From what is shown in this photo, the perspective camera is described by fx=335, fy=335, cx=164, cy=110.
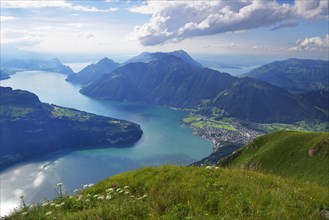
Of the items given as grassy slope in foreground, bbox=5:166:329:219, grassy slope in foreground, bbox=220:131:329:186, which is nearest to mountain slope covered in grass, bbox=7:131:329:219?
grassy slope in foreground, bbox=5:166:329:219

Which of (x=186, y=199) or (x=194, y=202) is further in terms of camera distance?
(x=186, y=199)

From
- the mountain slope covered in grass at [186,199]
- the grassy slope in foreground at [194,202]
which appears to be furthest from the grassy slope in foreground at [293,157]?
the grassy slope in foreground at [194,202]

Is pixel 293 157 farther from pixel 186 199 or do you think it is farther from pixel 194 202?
pixel 194 202

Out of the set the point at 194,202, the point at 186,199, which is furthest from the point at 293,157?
the point at 194,202

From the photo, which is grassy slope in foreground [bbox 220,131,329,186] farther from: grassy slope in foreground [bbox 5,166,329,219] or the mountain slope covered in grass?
grassy slope in foreground [bbox 5,166,329,219]

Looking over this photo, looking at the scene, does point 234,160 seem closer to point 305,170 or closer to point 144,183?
point 305,170

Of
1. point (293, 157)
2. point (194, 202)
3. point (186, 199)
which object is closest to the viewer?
point (194, 202)
